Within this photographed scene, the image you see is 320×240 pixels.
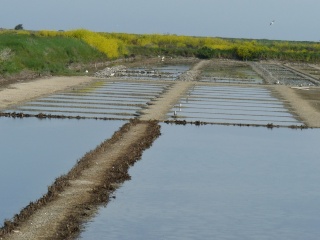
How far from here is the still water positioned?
290 inches

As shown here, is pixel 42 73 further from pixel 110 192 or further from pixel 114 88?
pixel 110 192

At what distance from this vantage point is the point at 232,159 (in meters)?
11.4

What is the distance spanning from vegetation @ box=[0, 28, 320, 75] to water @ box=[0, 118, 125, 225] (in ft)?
32.4

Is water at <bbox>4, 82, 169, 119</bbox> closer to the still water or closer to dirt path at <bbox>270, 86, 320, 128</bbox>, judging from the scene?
the still water

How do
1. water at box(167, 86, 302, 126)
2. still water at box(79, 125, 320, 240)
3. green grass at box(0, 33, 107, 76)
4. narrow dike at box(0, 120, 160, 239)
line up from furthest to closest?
green grass at box(0, 33, 107, 76) < water at box(167, 86, 302, 126) < still water at box(79, 125, 320, 240) < narrow dike at box(0, 120, 160, 239)

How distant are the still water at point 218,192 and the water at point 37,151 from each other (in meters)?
0.90

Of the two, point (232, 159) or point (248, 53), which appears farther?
point (248, 53)

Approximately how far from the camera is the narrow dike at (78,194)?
6919 millimetres

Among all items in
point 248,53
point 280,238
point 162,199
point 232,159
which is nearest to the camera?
point 280,238

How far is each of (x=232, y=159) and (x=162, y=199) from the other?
9.83 feet

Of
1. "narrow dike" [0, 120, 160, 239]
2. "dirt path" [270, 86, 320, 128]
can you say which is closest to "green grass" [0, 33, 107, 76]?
"dirt path" [270, 86, 320, 128]

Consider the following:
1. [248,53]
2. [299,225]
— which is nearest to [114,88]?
[299,225]

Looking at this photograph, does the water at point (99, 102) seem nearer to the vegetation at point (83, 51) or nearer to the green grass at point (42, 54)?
the green grass at point (42, 54)

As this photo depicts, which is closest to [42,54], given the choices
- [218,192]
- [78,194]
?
[218,192]
